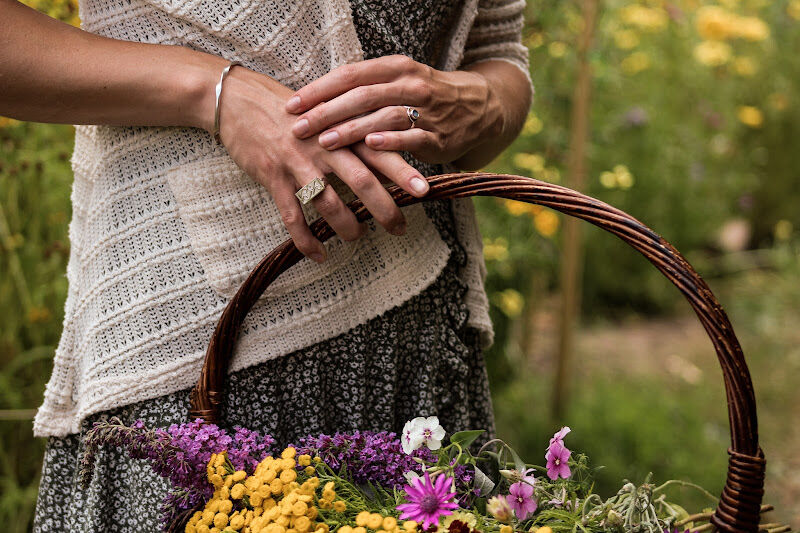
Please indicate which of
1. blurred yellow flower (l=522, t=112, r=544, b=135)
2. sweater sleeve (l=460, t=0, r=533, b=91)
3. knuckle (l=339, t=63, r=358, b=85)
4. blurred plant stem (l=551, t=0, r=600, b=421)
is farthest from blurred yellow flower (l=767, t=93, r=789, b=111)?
knuckle (l=339, t=63, r=358, b=85)

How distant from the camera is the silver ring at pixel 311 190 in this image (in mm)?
740

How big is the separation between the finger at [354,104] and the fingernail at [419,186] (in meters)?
0.10

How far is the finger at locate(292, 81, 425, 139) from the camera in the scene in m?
0.75

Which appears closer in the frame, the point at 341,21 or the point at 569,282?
the point at 341,21

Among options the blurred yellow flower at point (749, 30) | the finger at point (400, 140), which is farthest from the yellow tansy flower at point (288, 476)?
the blurred yellow flower at point (749, 30)

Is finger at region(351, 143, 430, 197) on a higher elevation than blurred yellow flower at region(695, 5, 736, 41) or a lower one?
lower

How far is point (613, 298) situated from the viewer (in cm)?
354

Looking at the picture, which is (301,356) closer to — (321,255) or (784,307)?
(321,255)

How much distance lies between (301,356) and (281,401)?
6cm

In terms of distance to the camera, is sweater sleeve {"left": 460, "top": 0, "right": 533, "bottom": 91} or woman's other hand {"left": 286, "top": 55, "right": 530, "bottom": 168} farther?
sweater sleeve {"left": 460, "top": 0, "right": 533, "bottom": 91}

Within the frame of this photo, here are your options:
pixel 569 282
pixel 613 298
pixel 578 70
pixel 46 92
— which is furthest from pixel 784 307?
pixel 46 92

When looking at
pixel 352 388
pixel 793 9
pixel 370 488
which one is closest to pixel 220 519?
pixel 370 488

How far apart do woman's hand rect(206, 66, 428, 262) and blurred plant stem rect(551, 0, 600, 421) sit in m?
1.50

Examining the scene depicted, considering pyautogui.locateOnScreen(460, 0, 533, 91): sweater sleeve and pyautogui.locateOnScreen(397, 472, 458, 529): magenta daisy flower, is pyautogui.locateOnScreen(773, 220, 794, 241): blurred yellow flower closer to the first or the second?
pyautogui.locateOnScreen(460, 0, 533, 91): sweater sleeve
